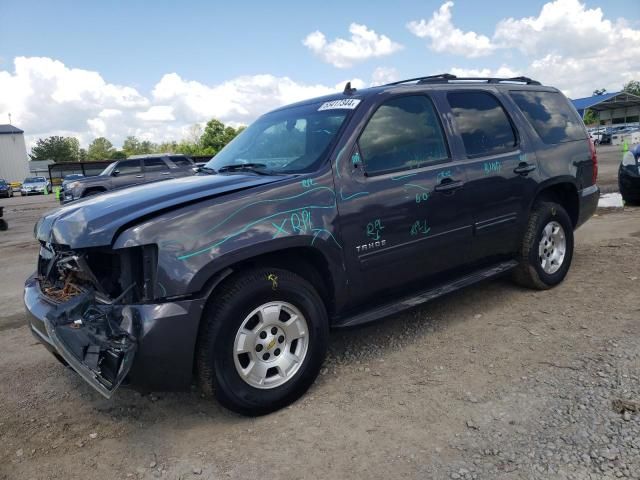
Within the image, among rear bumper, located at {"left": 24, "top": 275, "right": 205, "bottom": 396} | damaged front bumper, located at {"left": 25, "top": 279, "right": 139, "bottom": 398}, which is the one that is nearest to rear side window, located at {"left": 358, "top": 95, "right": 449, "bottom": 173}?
rear bumper, located at {"left": 24, "top": 275, "right": 205, "bottom": 396}

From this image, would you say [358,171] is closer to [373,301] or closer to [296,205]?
[296,205]

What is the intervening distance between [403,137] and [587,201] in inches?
101

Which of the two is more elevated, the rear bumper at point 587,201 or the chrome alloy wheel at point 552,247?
the rear bumper at point 587,201

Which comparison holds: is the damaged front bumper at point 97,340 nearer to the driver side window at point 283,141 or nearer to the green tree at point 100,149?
the driver side window at point 283,141

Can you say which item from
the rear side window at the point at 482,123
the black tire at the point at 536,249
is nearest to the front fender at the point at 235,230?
the rear side window at the point at 482,123

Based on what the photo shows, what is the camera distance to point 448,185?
12.0 ft

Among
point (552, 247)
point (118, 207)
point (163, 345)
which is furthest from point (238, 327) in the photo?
point (552, 247)

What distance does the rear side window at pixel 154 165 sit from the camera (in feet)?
56.4

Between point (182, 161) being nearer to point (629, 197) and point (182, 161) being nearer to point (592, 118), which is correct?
→ point (629, 197)

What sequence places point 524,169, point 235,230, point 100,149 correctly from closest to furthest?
point 235,230, point 524,169, point 100,149

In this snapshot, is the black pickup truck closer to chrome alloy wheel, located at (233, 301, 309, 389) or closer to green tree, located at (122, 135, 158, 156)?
chrome alloy wheel, located at (233, 301, 309, 389)

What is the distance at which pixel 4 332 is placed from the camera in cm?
459

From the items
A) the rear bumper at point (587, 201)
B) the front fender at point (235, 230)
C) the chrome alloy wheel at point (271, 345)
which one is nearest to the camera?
the front fender at point (235, 230)

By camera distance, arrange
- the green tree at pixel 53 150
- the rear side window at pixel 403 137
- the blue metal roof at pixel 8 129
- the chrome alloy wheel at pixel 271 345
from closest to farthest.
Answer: the chrome alloy wheel at pixel 271 345, the rear side window at pixel 403 137, the blue metal roof at pixel 8 129, the green tree at pixel 53 150
